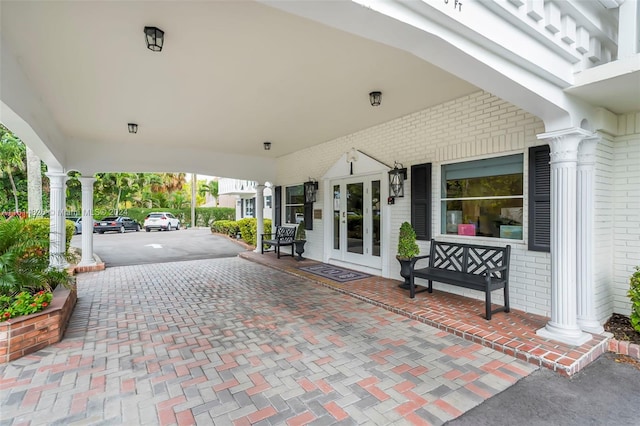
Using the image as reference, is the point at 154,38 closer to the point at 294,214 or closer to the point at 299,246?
the point at 299,246

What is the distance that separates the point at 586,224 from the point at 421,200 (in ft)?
7.32

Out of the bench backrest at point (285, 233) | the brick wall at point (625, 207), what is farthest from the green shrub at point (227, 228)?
the brick wall at point (625, 207)

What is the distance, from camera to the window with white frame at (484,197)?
165 inches

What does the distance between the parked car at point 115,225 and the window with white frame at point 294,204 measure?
48.3 feet

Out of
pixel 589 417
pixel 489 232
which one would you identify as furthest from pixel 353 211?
pixel 589 417

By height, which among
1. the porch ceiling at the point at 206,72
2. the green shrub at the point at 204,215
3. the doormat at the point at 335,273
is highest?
the porch ceiling at the point at 206,72

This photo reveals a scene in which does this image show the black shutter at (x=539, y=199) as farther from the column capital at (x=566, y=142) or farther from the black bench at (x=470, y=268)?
the column capital at (x=566, y=142)

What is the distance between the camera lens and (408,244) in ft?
16.3

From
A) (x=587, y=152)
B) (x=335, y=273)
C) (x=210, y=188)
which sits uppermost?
(x=210, y=188)

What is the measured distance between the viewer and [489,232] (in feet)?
14.8

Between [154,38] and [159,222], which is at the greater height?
[154,38]

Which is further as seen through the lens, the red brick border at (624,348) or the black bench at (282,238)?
the black bench at (282,238)

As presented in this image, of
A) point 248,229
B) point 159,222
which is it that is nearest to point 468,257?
point 248,229

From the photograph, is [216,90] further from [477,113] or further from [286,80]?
[477,113]
